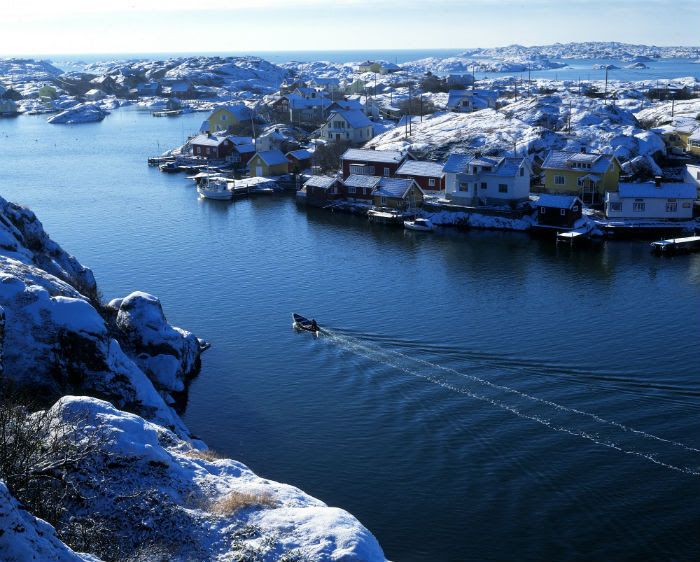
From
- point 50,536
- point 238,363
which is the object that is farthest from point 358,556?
point 238,363

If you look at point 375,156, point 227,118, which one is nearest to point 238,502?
point 375,156

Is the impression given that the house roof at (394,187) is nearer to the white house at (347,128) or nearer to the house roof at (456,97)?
the white house at (347,128)

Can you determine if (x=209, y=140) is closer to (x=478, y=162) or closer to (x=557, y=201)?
(x=478, y=162)

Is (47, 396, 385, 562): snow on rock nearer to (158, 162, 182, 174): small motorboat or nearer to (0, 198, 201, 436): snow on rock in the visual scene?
(0, 198, 201, 436): snow on rock

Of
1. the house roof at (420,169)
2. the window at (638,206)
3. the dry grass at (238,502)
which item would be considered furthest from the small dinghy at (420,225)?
the dry grass at (238,502)

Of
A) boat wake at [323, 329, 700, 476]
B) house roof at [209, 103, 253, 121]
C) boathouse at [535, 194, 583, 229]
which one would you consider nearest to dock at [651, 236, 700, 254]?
boathouse at [535, 194, 583, 229]

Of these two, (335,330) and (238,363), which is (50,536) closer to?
(238,363)

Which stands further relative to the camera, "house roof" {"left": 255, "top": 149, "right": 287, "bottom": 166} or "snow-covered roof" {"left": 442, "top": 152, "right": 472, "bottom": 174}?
"house roof" {"left": 255, "top": 149, "right": 287, "bottom": 166}
